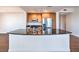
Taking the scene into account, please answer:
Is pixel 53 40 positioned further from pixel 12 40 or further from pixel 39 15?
pixel 39 15

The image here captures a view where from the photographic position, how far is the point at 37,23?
44.3 feet

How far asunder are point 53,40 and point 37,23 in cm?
849

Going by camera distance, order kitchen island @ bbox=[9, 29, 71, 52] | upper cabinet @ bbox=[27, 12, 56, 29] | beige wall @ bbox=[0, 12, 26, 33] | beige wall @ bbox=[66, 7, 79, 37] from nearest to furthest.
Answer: kitchen island @ bbox=[9, 29, 71, 52]
beige wall @ bbox=[66, 7, 79, 37]
beige wall @ bbox=[0, 12, 26, 33]
upper cabinet @ bbox=[27, 12, 56, 29]

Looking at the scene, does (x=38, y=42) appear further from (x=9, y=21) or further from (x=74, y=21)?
(x=9, y=21)

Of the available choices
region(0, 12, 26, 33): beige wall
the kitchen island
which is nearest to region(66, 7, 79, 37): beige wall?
region(0, 12, 26, 33): beige wall

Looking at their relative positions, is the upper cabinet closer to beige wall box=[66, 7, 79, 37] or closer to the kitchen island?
beige wall box=[66, 7, 79, 37]

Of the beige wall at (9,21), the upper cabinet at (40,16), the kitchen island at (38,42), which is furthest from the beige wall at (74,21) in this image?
the kitchen island at (38,42)

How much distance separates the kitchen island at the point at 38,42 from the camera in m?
5.03

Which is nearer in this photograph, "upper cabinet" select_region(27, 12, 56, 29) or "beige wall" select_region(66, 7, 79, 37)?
"beige wall" select_region(66, 7, 79, 37)

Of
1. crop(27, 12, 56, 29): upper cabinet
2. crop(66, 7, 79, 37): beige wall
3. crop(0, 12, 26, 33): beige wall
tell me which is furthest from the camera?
crop(27, 12, 56, 29): upper cabinet

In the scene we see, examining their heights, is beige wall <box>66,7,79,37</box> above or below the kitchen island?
above

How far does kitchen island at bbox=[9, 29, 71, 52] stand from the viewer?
5027 mm

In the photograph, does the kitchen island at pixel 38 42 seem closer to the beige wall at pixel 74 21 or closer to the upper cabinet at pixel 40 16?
the beige wall at pixel 74 21
